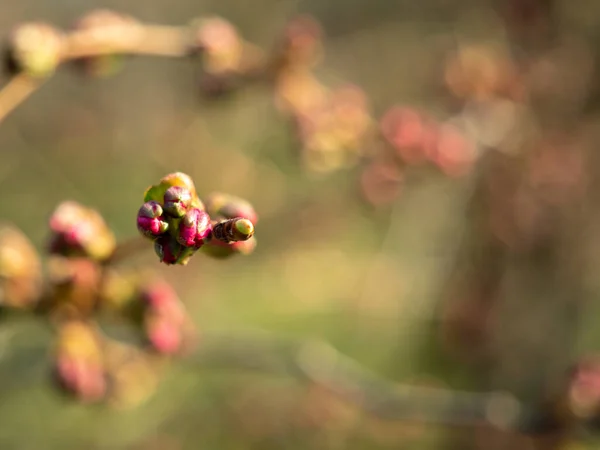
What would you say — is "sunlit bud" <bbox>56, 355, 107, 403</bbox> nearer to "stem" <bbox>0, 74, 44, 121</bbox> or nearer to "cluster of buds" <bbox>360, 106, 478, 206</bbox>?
"stem" <bbox>0, 74, 44, 121</bbox>

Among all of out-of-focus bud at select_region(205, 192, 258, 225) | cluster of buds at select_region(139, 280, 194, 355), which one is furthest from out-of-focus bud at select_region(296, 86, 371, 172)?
out-of-focus bud at select_region(205, 192, 258, 225)

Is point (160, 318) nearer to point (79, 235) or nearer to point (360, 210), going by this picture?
point (79, 235)

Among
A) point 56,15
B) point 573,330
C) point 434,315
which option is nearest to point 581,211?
point 573,330

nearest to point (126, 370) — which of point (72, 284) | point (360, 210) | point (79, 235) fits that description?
point (72, 284)

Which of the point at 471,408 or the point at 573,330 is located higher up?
the point at 573,330

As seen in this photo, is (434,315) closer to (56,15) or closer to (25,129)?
(25,129)

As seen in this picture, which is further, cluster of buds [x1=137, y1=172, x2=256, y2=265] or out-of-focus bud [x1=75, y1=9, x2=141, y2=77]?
out-of-focus bud [x1=75, y1=9, x2=141, y2=77]

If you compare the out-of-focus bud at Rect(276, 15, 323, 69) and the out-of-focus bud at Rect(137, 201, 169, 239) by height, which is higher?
the out-of-focus bud at Rect(276, 15, 323, 69)
